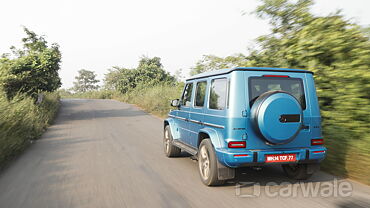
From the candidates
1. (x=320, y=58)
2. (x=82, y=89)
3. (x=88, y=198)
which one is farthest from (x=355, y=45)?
(x=82, y=89)

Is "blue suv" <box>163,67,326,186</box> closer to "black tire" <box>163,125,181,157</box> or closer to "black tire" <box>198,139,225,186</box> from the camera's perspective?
"black tire" <box>198,139,225,186</box>

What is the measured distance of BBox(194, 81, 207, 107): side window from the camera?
5.56 metres

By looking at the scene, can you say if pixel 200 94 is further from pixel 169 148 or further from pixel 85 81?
pixel 85 81

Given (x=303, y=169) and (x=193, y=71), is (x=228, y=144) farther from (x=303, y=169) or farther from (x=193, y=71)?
(x=193, y=71)

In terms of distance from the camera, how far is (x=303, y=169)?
5.03m

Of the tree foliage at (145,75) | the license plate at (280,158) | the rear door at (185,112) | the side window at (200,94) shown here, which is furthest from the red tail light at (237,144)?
the tree foliage at (145,75)

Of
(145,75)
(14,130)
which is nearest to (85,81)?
(145,75)

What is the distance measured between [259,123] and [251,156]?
510 mm

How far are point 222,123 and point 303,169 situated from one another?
1.73m

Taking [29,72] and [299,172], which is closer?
[299,172]

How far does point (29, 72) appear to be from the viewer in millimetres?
13953

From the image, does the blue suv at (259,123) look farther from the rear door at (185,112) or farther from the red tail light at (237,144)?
the rear door at (185,112)

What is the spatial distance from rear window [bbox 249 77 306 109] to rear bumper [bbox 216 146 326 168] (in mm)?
722

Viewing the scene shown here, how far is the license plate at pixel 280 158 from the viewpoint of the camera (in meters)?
4.40
